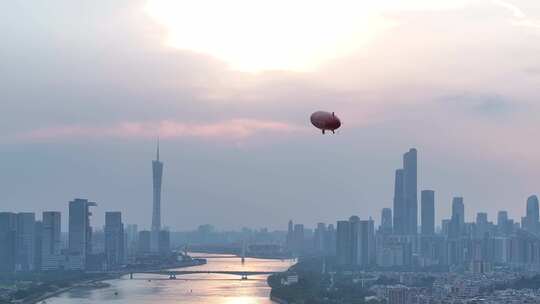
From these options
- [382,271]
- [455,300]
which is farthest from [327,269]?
[455,300]

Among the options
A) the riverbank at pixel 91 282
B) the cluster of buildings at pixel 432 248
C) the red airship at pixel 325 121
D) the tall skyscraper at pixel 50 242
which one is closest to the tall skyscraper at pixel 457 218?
the cluster of buildings at pixel 432 248

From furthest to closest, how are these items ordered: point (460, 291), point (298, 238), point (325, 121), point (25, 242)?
point (298, 238)
point (25, 242)
point (460, 291)
point (325, 121)

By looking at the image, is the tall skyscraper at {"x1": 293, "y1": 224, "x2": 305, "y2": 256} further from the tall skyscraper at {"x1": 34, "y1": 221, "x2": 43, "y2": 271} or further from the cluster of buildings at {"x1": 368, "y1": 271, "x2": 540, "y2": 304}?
the cluster of buildings at {"x1": 368, "y1": 271, "x2": 540, "y2": 304}

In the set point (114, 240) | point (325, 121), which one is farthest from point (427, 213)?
point (325, 121)

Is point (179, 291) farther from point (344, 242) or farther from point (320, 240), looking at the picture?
point (320, 240)

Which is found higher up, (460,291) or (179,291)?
(460,291)
